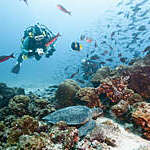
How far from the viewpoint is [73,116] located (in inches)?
157

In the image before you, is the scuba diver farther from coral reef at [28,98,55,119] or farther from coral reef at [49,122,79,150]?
coral reef at [49,122,79,150]

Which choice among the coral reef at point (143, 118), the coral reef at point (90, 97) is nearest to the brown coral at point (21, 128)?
the coral reef at point (90, 97)

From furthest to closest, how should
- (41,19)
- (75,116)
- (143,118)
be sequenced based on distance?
(41,19)
(75,116)
(143,118)

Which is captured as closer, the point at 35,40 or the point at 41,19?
the point at 35,40

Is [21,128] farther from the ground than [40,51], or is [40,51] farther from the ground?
[40,51]

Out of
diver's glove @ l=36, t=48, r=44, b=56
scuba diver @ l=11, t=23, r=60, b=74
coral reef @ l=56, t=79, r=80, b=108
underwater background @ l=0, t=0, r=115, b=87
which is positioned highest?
underwater background @ l=0, t=0, r=115, b=87

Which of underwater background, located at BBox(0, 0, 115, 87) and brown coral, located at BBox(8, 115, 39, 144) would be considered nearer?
brown coral, located at BBox(8, 115, 39, 144)

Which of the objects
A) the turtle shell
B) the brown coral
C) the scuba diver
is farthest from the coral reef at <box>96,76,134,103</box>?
the brown coral

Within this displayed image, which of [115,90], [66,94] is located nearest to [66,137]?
[115,90]

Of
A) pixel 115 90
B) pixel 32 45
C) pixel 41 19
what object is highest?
pixel 41 19

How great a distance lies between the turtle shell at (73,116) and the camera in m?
3.82

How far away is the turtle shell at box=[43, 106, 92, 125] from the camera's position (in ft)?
12.5

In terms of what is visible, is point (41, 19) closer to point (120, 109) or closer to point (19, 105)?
point (19, 105)

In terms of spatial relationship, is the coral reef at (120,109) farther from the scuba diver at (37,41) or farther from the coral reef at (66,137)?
the scuba diver at (37,41)
